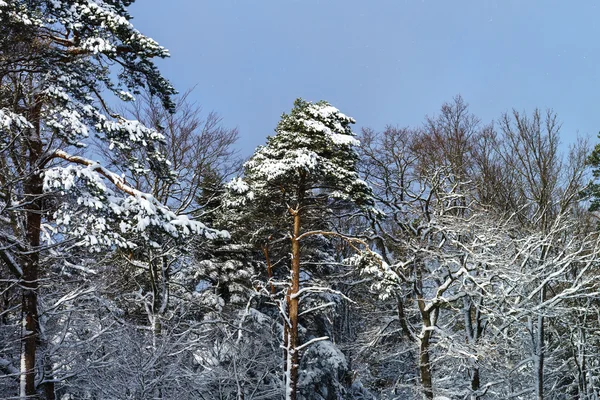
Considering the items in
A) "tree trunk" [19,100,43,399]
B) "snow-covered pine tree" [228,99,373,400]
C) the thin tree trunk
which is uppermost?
"snow-covered pine tree" [228,99,373,400]

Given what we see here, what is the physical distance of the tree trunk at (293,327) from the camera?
41.4 feet

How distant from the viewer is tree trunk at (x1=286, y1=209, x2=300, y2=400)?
1263 cm

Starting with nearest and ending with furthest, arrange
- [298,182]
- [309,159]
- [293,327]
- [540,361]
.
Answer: [309,159] → [540,361] → [293,327] → [298,182]

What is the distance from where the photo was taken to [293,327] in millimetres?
13125

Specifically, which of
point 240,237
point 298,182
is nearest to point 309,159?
point 298,182

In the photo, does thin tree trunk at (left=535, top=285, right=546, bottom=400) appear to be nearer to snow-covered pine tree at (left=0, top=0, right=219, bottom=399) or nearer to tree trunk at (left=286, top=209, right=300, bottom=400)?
tree trunk at (left=286, top=209, right=300, bottom=400)

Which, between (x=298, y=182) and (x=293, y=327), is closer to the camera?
(x=293, y=327)

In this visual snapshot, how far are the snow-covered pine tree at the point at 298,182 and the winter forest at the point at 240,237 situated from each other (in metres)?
0.07

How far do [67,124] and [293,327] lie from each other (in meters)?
8.73

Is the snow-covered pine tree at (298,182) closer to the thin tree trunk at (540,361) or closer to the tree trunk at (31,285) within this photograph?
the tree trunk at (31,285)

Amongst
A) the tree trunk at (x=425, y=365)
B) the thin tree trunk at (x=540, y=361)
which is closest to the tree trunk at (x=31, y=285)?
the tree trunk at (x=425, y=365)

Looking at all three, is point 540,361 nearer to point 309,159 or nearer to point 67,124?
point 309,159

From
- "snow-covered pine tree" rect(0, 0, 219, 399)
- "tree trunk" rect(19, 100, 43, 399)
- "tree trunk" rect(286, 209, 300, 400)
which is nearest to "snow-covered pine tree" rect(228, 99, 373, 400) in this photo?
"tree trunk" rect(286, 209, 300, 400)

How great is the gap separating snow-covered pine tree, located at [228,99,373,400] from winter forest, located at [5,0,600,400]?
0.07 m
